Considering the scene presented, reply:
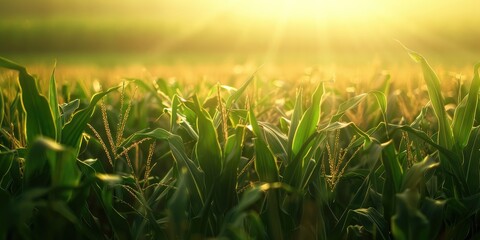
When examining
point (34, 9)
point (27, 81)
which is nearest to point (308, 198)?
point (27, 81)

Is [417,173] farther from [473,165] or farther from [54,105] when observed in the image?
[54,105]

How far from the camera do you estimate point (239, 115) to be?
148 centimetres

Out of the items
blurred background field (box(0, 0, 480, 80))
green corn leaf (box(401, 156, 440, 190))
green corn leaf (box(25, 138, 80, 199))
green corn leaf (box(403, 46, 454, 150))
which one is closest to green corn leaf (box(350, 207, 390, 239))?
green corn leaf (box(401, 156, 440, 190))

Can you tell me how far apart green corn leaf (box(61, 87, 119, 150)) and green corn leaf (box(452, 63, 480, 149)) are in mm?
751

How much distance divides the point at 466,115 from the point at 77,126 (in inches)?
32.4

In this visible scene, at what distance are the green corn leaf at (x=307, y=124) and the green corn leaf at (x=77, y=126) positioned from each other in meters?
0.40

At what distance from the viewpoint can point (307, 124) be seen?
1.22 m

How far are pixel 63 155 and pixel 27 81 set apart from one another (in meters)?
0.28

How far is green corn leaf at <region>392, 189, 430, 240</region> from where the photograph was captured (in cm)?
96

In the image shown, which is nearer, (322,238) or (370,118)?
(322,238)

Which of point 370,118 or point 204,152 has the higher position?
point 204,152

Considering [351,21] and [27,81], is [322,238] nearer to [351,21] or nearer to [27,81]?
[27,81]

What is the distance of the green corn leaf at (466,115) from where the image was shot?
1.27 metres

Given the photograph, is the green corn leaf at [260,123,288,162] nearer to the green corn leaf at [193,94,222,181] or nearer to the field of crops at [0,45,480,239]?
the field of crops at [0,45,480,239]
